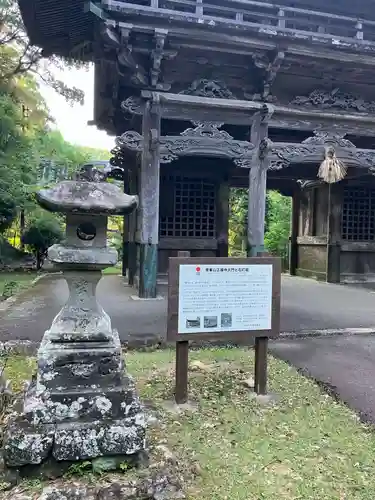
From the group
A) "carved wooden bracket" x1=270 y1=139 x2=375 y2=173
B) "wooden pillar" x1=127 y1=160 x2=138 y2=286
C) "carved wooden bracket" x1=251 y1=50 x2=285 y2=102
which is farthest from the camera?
"wooden pillar" x1=127 y1=160 x2=138 y2=286

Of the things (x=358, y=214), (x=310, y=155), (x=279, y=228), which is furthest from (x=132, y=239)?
(x=279, y=228)

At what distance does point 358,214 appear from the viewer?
12047 mm

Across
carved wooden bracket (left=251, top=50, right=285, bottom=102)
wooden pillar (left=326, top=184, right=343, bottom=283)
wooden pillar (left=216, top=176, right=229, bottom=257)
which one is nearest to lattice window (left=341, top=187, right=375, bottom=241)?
wooden pillar (left=326, top=184, right=343, bottom=283)

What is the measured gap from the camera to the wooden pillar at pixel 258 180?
26.1 ft

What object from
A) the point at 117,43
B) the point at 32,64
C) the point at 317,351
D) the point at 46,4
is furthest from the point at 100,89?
the point at 317,351

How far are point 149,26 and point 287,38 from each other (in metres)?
2.32

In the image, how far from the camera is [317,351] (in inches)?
193

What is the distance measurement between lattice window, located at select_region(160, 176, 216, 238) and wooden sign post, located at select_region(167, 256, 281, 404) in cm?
655

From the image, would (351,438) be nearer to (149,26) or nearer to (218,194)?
(149,26)

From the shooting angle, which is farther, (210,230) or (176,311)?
(210,230)

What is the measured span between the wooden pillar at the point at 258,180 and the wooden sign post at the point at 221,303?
13.8 feet

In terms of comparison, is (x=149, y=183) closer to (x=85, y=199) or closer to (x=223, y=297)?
(x=223, y=297)

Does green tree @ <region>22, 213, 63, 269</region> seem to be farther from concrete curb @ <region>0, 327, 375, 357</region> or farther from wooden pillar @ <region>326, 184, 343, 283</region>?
concrete curb @ <region>0, 327, 375, 357</region>

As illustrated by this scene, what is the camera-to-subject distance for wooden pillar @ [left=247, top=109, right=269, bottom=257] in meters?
7.94
